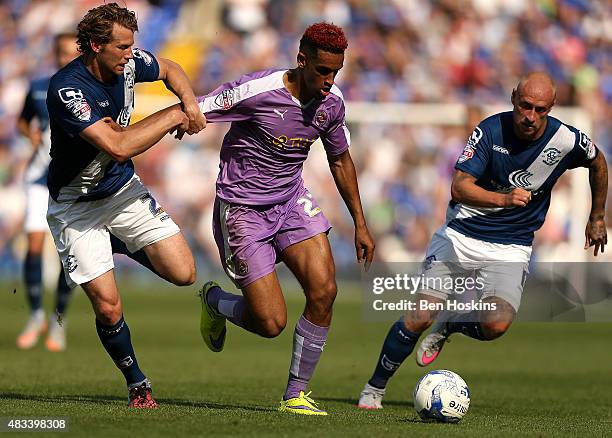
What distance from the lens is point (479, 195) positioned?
8.84 meters

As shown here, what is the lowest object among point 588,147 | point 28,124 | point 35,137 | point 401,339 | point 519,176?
point 401,339

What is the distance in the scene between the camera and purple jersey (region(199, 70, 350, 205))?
827 cm

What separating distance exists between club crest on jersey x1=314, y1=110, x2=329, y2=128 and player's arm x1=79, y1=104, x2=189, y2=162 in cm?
101

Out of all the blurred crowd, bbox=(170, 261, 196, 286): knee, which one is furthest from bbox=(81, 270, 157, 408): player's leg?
the blurred crowd

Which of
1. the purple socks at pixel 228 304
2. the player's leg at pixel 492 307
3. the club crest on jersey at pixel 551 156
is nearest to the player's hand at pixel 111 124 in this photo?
the purple socks at pixel 228 304

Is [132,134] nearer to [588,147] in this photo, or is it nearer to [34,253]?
[588,147]

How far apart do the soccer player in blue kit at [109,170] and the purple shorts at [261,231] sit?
35 cm

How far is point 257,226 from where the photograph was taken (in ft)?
28.1

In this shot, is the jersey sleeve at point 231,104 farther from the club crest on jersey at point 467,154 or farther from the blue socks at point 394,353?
the blue socks at point 394,353

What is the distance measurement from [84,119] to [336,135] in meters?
1.87

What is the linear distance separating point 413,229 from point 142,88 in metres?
6.47

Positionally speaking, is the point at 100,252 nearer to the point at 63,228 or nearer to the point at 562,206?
the point at 63,228

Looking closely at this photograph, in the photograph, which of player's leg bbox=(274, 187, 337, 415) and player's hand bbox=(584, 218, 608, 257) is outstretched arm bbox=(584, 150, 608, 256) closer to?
player's hand bbox=(584, 218, 608, 257)

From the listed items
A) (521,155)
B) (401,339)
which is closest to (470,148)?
(521,155)
